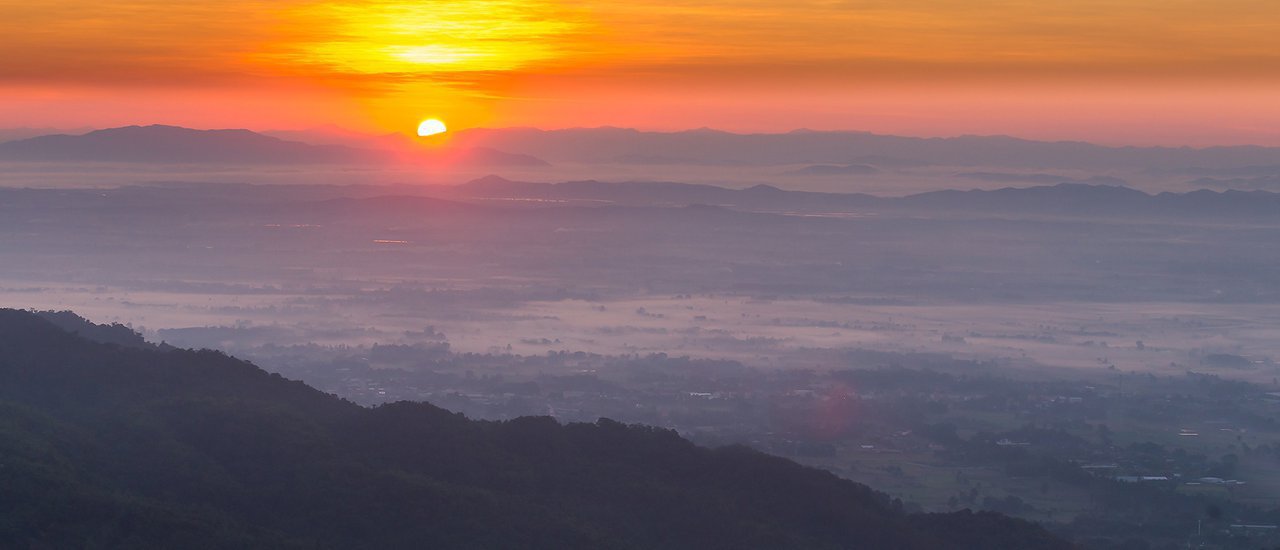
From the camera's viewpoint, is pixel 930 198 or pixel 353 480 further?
pixel 930 198

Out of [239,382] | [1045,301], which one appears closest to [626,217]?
[1045,301]

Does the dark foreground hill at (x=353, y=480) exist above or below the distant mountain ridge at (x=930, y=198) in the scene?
below

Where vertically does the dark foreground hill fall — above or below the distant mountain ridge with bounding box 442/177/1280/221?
below

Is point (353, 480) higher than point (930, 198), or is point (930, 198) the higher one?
point (930, 198)

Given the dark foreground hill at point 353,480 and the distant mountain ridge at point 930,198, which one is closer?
the dark foreground hill at point 353,480

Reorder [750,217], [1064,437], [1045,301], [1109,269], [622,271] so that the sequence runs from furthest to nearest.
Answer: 1. [750,217]
2. [1109,269]
3. [622,271]
4. [1045,301]
5. [1064,437]

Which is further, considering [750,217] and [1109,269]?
[750,217]

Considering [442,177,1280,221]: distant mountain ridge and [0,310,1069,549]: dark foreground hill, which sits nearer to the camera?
[0,310,1069,549]: dark foreground hill

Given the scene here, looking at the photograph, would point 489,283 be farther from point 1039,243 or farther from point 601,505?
point 601,505
